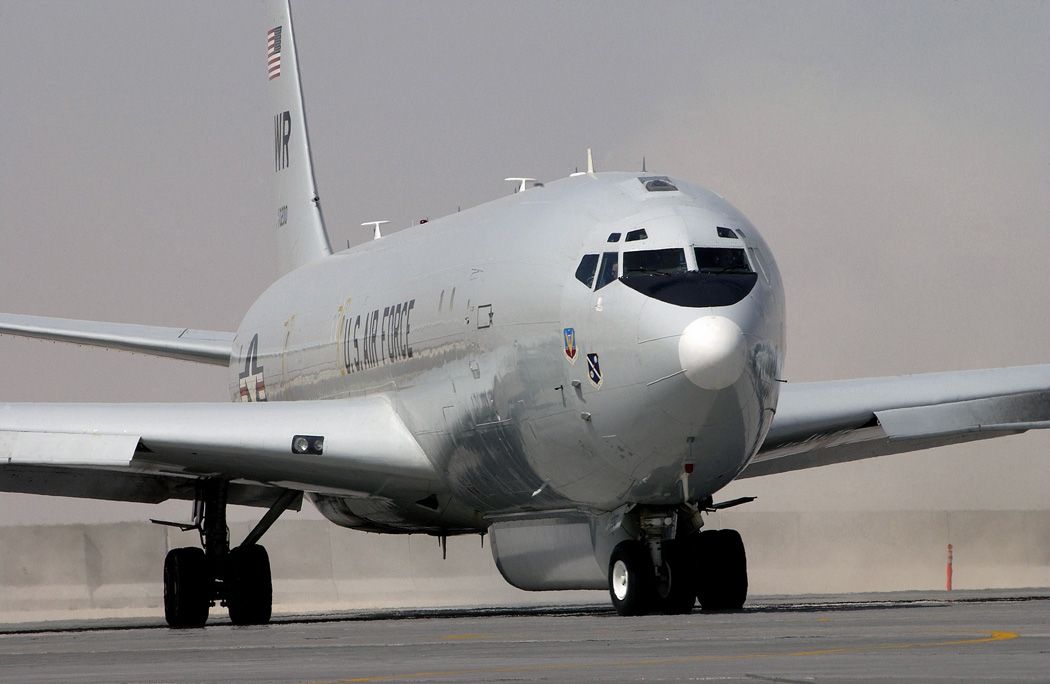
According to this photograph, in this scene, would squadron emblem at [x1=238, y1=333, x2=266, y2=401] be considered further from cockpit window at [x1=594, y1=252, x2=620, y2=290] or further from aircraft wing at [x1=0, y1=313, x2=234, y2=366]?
cockpit window at [x1=594, y1=252, x2=620, y2=290]

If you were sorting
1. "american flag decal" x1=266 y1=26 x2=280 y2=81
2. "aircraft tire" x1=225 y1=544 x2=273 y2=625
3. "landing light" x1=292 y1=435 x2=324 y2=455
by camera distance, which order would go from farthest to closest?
1. "american flag decal" x1=266 y1=26 x2=280 y2=81
2. "aircraft tire" x1=225 y1=544 x2=273 y2=625
3. "landing light" x1=292 y1=435 x2=324 y2=455

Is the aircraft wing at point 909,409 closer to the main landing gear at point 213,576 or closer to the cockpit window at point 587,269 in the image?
the cockpit window at point 587,269

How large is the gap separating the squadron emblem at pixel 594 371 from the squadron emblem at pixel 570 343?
0.94 feet

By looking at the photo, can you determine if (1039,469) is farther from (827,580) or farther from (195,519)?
(195,519)

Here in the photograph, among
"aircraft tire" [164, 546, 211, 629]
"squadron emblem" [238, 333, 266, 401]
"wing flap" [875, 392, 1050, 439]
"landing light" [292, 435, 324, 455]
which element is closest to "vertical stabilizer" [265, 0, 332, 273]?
"squadron emblem" [238, 333, 266, 401]

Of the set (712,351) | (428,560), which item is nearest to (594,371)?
(712,351)

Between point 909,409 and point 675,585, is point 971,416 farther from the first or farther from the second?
point 675,585

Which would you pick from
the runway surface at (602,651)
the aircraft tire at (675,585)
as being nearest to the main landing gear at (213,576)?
the runway surface at (602,651)

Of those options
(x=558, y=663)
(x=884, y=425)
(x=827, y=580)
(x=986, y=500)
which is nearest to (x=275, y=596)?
(x=827, y=580)

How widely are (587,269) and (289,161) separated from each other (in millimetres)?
18662

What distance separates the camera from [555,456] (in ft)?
66.7

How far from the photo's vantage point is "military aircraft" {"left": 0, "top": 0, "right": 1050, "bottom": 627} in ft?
62.4

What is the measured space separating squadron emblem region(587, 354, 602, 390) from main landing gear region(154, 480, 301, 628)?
21.1 feet

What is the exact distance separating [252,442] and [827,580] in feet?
48.4
